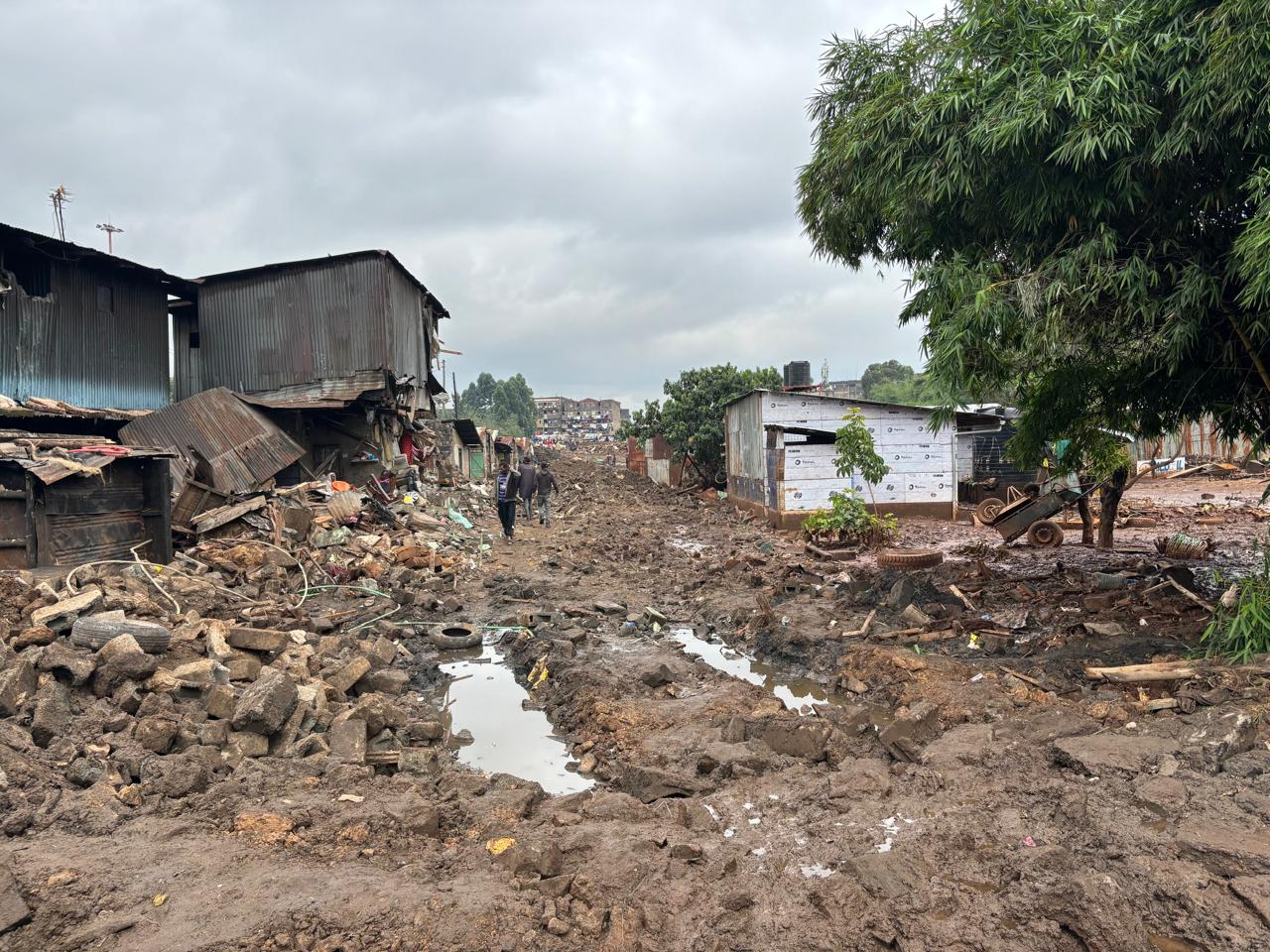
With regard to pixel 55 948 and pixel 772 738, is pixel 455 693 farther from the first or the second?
pixel 55 948

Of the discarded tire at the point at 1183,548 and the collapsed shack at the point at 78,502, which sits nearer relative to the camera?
the collapsed shack at the point at 78,502

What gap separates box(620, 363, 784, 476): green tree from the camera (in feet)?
101

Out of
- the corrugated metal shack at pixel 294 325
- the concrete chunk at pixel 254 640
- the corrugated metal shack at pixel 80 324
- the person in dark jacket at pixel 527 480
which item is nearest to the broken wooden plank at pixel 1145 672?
the concrete chunk at pixel 254 640

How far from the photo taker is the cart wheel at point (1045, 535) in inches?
527

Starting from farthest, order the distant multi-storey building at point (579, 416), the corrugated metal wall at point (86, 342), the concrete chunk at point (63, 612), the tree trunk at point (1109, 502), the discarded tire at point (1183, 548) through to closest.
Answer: the distant multi-storey building at point (579, 416)
the corrugated metal wall at point (86, 342)
the tree trunk at point (1109, 502)
the discarded tire at point (1183, 548)
the concrete chunk at point (63, 612)

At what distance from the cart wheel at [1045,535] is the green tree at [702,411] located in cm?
1731

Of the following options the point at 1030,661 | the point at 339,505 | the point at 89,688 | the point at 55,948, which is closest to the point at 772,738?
the point at 1030,661

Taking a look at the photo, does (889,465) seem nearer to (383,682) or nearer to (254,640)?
(383,682)

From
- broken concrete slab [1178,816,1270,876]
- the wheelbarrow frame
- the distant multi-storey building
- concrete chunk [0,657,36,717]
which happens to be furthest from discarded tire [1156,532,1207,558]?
the distant multi-storey building

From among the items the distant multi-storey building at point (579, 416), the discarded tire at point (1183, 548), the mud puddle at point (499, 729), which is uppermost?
the distant multi-storey building at point (579, 416)

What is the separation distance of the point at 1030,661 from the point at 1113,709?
5.54 feet

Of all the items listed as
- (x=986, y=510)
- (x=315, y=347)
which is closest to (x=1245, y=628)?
(x=986, y=510)

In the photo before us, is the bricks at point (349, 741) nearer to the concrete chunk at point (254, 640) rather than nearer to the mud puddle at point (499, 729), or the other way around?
the mud puddle at point (499, 729)

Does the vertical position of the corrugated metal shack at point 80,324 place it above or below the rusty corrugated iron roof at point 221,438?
above
